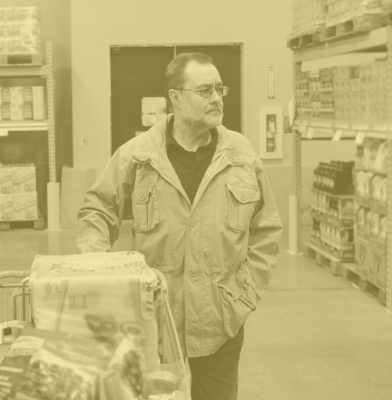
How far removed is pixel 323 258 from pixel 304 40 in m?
2.12

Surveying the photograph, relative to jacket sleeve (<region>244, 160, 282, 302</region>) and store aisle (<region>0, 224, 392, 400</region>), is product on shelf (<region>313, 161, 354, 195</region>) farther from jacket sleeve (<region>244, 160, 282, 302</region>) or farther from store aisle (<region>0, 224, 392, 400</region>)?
jacket sleeve (<region>244, 160, 282, 302</region>)

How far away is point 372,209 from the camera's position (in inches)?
258

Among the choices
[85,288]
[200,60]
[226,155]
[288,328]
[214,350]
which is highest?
[200,60]

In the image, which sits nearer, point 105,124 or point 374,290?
point 374,290

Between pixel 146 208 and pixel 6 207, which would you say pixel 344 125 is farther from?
pixel 6 207

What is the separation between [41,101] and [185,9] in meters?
2.24

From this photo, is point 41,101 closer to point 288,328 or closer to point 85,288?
point 288,328

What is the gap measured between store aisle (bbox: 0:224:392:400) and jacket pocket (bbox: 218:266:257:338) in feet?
5.38

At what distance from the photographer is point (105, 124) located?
426 inches

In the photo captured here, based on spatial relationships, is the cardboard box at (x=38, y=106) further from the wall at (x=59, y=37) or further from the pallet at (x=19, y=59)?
the wall at (x=59, y=37)

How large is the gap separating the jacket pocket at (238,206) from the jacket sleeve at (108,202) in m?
0.38

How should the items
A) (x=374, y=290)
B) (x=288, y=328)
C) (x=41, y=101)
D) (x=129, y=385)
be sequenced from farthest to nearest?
1. (x=41, y=101)
2. (x=374, y=290)
3. (x=288, y=328)
4. (x=129, y=385)

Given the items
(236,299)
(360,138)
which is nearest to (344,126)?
(360,138)

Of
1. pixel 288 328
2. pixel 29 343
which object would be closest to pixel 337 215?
pixel 288 328
